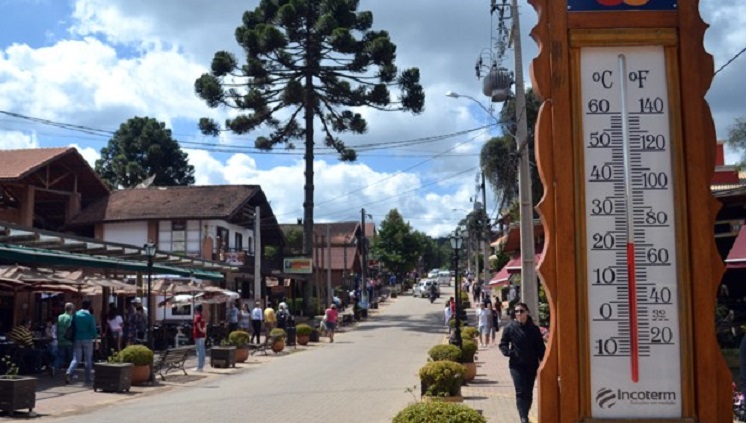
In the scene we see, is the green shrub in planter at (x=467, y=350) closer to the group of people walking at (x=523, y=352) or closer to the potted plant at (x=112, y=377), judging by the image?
the potted plant at (x=112, y=377)

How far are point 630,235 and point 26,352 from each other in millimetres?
16250

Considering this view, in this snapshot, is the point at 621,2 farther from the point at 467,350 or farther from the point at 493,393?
the point at 467,350

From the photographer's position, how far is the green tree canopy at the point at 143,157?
68125 mm

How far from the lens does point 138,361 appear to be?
16766 mm

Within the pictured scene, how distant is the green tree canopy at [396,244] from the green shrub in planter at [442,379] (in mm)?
63275

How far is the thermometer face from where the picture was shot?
4801 mm

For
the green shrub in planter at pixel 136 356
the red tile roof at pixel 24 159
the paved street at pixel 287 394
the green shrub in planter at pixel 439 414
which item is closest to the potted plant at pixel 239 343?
the paved street at pixel 287 394

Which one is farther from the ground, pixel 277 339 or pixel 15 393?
pixel 15 393

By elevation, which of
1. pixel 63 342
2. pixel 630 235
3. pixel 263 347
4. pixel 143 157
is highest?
pixel 143 157

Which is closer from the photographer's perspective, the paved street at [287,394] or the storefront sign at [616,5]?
the storefront sign at [616,5]

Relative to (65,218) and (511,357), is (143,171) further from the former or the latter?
(511,357)

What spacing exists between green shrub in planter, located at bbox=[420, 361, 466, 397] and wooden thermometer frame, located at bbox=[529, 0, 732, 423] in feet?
21.3

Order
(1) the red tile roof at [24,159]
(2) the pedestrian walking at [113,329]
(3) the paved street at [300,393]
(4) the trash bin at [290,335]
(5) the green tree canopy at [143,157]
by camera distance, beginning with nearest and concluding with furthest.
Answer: (3) the paved street at [300,393] → (2) the pedestrian walking at [113,329] → (4) the trash bin at [290,335] → (1) the red tile roof at [24,159] → (5) the green tree canopy at [143,157]

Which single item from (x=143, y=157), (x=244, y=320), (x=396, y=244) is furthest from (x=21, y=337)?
(x=396, y=244)
